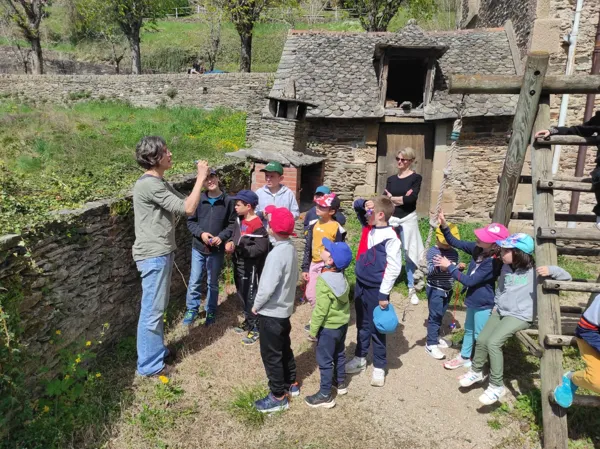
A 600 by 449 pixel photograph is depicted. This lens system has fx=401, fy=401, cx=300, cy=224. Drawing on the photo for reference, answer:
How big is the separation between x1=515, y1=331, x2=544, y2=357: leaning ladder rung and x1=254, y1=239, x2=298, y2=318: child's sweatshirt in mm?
1962

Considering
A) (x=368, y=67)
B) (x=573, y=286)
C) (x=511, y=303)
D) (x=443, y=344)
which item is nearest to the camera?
(x=573, y=286)

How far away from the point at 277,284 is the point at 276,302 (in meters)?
0.16

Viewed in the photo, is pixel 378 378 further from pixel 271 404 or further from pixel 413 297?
pixel 413 297

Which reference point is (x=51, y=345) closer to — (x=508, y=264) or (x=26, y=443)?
(x=26, y=443)

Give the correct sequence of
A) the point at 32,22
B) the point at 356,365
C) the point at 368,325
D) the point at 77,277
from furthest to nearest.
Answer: the point at 32,22, the point at 356,365, the point at 368,325, the point at 77,277

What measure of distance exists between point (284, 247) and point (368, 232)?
1.18 metres

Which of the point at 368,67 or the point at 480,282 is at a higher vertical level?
the point at 368,67

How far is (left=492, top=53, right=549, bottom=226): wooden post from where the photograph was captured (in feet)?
11.7

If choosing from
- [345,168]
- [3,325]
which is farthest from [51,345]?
[345,168]

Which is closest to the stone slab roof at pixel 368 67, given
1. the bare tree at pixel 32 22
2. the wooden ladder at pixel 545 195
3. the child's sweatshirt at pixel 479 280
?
the wooden ladder at pixel 545 195

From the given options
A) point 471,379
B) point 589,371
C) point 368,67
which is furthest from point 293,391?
point 368,67

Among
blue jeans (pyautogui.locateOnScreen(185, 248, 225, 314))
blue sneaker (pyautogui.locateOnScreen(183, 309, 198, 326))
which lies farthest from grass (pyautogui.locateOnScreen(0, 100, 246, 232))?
blue sneaker (pyautogui.locateOnScreen(183, 309, 198, 326))

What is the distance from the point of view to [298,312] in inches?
204

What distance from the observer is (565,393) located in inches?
114
